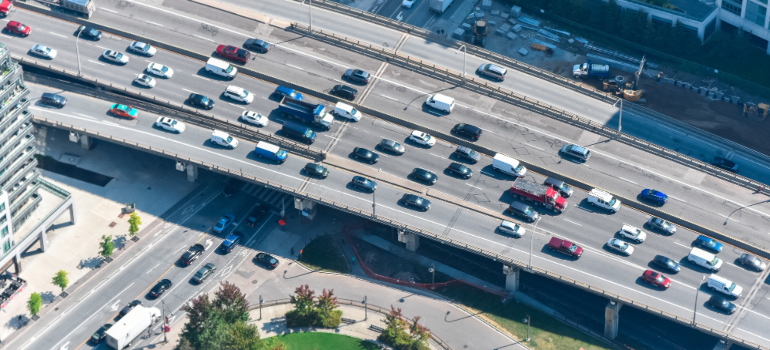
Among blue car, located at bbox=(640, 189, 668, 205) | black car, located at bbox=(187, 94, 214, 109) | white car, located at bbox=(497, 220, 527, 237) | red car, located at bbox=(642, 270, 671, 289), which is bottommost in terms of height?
red car, located at bbox=(642, 270, 671, 289)

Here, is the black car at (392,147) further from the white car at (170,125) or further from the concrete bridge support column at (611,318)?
the concrete bridge support column at (611,318)

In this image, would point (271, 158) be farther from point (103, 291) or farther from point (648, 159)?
point (648, 159)

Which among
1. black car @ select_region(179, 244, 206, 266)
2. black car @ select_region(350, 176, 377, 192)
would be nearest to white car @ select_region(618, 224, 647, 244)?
black car @ select_region(350, 176, 377, 192)

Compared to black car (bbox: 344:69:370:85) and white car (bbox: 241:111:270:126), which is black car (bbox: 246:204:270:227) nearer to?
white car (bbox: 241:111:270:126)

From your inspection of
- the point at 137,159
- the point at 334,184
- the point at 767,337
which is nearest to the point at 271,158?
the point at 334,184

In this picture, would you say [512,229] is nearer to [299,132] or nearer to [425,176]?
[425,176]

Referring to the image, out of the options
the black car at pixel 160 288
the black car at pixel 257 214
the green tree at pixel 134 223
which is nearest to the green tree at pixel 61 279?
the black car at pixel 160 288
